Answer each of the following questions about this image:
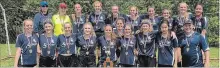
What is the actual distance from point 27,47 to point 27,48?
0.07ft

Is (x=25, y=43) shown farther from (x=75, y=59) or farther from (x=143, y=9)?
(x=143, y=9)

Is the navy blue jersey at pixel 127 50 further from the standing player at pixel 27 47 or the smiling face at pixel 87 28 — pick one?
the standing player at pixel 27 47

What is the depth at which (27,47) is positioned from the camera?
8938 millimetres

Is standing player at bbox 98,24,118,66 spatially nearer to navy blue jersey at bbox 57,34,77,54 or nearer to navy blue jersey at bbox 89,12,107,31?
navy blue jersey at bbox 57,34,77,54

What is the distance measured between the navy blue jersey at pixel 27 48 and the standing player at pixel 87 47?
0.91 m

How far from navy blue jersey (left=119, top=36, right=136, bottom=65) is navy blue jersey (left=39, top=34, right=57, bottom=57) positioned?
1.35 meters

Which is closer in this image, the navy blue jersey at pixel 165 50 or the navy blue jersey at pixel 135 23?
the navy blue jersey at pixel 165 50

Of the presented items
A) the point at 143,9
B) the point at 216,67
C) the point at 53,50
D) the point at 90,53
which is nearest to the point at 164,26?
the point at 90,53

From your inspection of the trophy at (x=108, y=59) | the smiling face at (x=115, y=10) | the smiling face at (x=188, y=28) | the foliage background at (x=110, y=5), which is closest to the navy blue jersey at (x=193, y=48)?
the smiling face at (x=188, y=28)

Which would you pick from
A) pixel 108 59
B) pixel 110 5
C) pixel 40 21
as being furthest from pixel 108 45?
pixel 110 5

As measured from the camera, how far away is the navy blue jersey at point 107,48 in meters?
9.38

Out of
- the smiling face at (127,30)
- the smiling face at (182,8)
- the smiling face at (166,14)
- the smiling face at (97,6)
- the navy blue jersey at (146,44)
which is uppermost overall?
the smiling face at (97,6)

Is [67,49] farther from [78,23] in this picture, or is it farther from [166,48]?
[166,48]

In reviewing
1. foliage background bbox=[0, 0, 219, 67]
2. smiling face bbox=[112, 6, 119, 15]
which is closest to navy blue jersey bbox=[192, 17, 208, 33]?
smiling face bbox=[112, 6, 119, 15]
